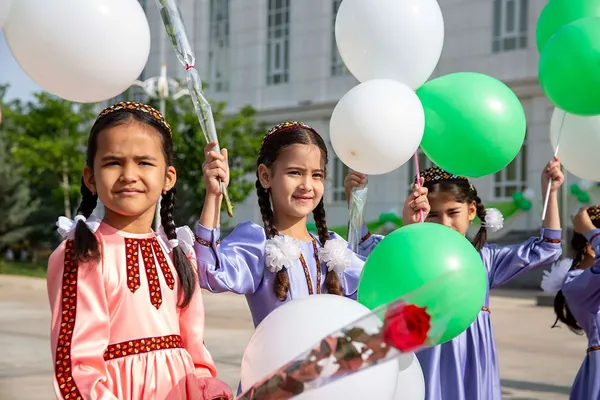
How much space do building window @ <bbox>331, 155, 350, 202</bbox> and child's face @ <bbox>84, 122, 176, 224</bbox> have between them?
774 inches

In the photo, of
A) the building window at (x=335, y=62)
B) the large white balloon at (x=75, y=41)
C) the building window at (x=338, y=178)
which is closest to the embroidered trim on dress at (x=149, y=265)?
the large white balloon at (x=75, y=41)

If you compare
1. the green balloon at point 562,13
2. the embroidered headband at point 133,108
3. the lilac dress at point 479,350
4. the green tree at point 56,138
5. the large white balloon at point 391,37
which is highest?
the green tree at point 56,138

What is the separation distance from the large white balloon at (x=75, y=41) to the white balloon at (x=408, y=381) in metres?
1.17

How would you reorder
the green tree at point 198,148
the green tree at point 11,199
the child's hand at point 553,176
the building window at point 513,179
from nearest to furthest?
the child's hand at point 553,176, the building window at point 513,179, the green tree at point 198,148, the green tree at point 11,199

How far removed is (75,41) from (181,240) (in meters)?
0.65

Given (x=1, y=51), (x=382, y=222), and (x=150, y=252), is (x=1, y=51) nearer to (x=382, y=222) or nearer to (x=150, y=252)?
(x=150, y=252)

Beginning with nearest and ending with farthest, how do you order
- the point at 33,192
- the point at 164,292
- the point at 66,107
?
the point at 164,292 → the point at 66,107 → the point at 33,192

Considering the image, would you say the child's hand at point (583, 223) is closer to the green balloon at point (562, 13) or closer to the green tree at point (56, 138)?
the green balloon at point (562, 13)

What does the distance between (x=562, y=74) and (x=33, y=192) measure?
97.8 ft

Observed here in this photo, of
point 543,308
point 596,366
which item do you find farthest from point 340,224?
point 596,366

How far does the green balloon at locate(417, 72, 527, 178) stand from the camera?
3.04 m

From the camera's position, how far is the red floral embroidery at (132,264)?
7.45 ft

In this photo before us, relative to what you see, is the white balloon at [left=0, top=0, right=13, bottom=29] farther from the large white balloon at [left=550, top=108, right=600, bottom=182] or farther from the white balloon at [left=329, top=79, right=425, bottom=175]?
the large white balloon at [left=550, top=108, right=600, bottom=182]

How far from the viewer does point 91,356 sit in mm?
2119
